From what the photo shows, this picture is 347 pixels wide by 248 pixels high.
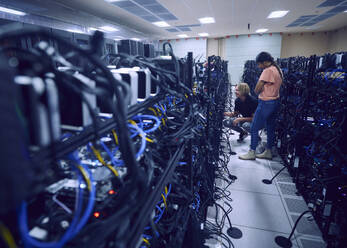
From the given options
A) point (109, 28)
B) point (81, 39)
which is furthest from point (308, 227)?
point (109, 28)

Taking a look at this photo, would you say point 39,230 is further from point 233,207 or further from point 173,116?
point 233,207

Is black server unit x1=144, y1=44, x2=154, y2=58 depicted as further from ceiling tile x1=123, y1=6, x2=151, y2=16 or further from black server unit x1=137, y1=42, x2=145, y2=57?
ceiling tile x1=123, y1=6, x2=151, y2=16

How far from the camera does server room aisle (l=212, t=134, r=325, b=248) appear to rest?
1737 millimetres

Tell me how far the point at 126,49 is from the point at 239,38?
1211 cm

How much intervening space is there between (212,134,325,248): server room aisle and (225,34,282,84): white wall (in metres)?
9.28

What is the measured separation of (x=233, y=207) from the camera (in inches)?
84.4

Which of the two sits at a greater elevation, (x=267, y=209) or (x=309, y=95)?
(x=309, y=95)

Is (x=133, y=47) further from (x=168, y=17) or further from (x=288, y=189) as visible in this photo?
(x=168, y=17)

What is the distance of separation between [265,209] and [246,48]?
1150 cm

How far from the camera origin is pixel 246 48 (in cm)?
1181

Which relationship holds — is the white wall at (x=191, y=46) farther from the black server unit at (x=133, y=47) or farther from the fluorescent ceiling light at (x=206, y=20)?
the black server unit at (x=133, y=47)

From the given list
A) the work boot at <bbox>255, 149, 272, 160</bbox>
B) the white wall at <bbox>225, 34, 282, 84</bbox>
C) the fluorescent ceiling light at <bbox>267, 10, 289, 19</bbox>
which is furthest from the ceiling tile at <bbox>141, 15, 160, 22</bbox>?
the work boot at <bbox>255, 149, 272, 160</bbox>

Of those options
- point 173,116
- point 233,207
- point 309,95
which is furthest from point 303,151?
point 173,116

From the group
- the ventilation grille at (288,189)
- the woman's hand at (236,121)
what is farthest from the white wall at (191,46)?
the ventilation grille at (288,189)
